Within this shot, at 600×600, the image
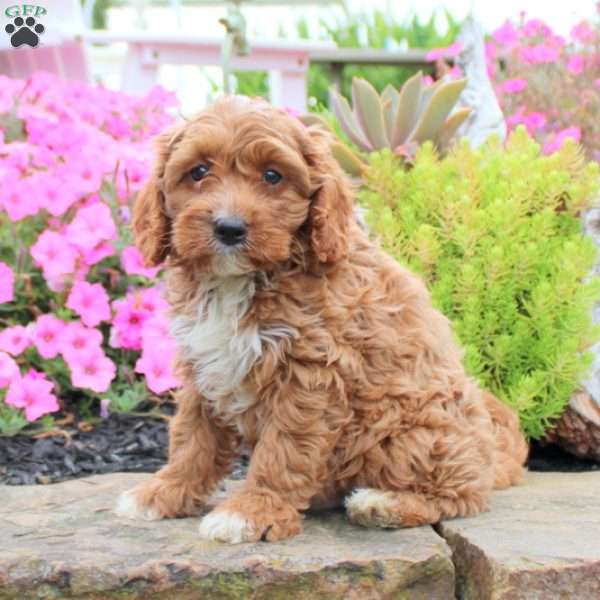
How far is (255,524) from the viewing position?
3490 millimetres

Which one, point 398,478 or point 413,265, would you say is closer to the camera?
point 398,478

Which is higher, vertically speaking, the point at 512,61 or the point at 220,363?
the point at 512,61

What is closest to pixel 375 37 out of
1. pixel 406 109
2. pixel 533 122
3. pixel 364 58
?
pixel 364 58

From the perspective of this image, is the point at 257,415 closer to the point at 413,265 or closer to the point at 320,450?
the point at 320,450

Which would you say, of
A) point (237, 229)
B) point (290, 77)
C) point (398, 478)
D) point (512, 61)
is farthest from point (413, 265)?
point (512, 61)

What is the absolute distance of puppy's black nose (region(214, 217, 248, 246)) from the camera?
328 centimetres

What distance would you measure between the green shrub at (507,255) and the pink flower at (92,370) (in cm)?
152

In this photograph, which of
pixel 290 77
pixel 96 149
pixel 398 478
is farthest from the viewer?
pixel 290 77

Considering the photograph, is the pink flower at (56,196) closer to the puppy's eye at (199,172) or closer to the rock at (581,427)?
the puppy's eye at (199,172)

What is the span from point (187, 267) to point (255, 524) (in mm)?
926

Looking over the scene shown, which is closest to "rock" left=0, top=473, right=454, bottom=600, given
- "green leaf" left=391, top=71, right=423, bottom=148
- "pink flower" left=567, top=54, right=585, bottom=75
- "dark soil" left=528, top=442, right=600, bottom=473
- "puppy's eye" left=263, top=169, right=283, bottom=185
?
"puppy's eye" left=263, top=169, right=283, bottom=185

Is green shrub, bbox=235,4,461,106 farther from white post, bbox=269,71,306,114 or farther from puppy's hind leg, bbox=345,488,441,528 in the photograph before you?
puppy's hind leg, bbox=345,488,441,528

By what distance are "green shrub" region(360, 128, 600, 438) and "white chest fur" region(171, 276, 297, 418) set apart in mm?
1724

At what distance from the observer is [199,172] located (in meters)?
3.46
